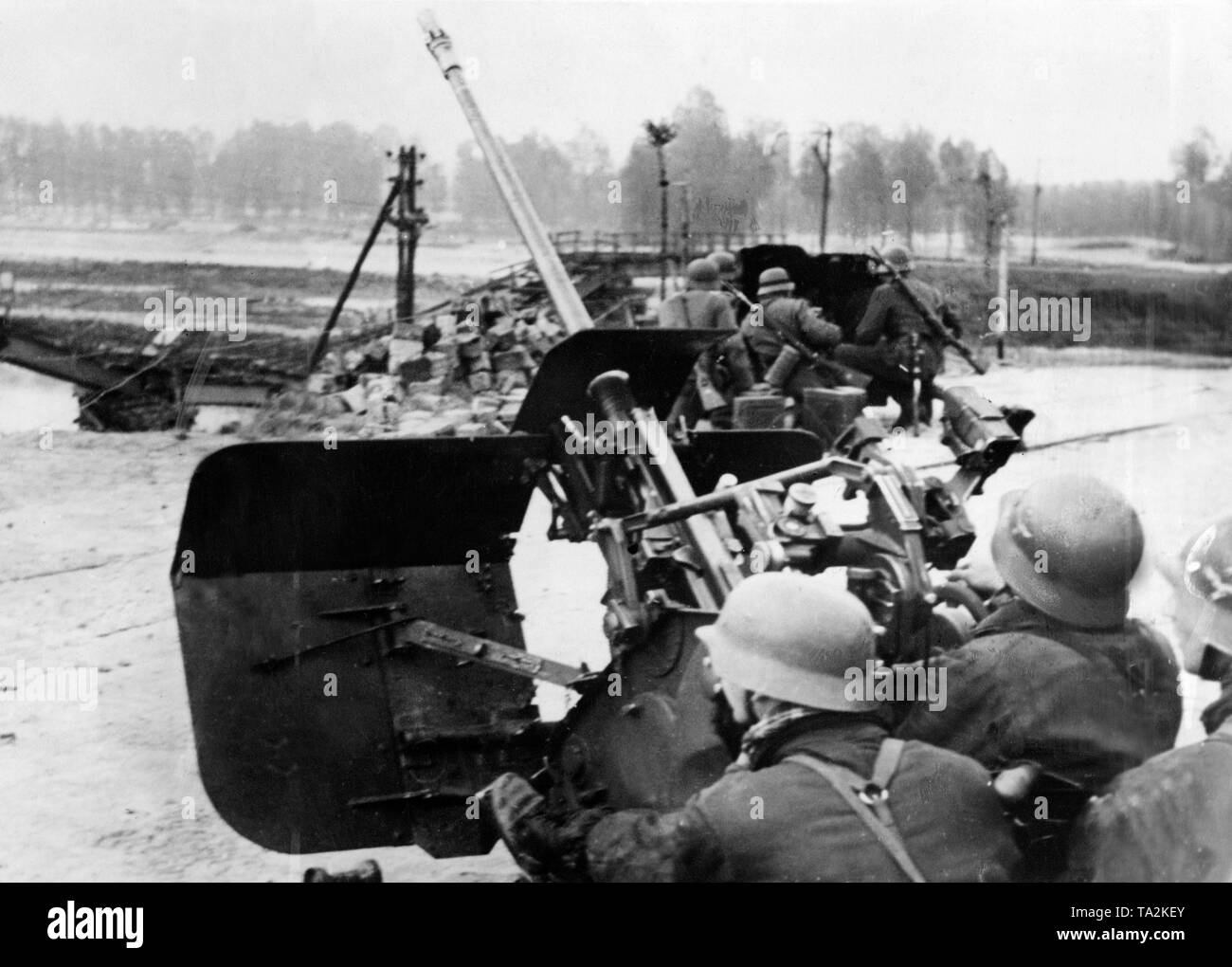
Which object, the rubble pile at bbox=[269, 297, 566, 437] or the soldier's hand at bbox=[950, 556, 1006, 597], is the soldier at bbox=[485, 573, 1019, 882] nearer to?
the soldier's hand at bbox=[950, 556, 1006, 597]

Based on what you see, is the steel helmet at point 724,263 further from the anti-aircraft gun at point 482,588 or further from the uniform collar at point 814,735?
the uniform collar at point 814,735

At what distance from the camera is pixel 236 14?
4465mm

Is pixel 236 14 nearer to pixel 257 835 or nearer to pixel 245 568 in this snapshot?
pixel 245 568

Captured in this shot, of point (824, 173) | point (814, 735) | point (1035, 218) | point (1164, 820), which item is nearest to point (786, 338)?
point (824, 173)

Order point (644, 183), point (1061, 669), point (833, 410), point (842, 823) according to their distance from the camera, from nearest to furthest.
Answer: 1. point (842, 823)
2. point (1061, 669)
3. point (644, 183)
4. point (833, 410)

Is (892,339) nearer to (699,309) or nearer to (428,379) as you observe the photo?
(699,309)

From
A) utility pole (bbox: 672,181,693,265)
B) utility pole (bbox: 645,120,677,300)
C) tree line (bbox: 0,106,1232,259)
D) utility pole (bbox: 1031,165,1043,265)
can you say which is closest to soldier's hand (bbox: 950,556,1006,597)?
tree line (bbox: 0,106,1232,259)

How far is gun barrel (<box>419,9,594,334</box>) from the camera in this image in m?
5.24

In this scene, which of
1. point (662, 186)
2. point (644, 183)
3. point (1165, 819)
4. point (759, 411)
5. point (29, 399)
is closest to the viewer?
point (1165, 819)

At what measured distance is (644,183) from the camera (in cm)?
777

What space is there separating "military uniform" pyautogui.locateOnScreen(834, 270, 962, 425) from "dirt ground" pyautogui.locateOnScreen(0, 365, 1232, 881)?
0.49 meters

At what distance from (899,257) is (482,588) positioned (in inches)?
228

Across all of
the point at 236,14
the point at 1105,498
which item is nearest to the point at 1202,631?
the point at 1105,498

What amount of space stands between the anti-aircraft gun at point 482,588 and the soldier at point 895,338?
5107 millimetres
